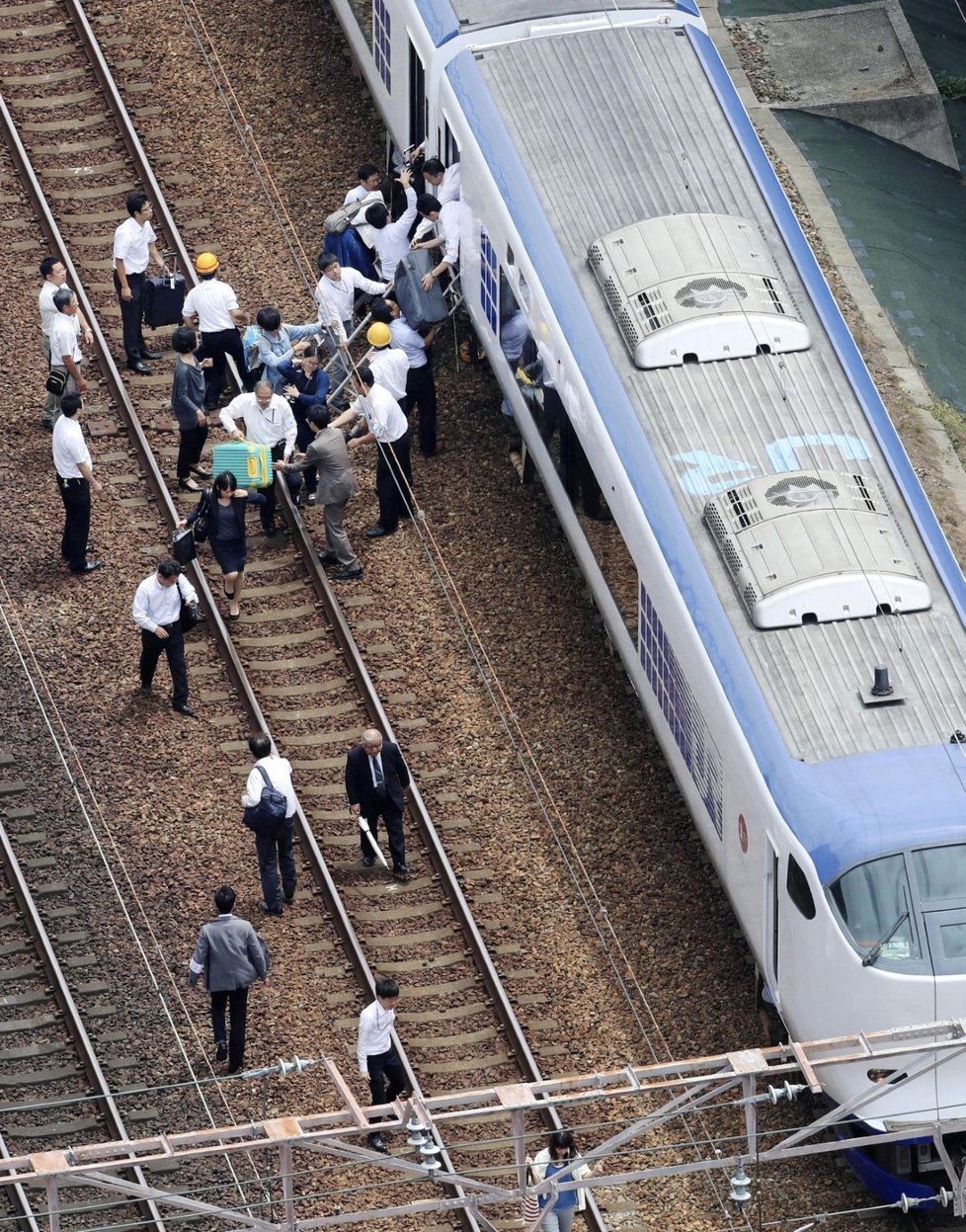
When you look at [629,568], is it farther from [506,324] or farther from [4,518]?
[4,518]

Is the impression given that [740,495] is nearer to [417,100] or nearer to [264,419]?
[264,419]

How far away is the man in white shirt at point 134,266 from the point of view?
26.2m

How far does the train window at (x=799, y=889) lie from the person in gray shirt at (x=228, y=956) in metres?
3.63

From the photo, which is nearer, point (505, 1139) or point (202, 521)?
point (505, 1139)

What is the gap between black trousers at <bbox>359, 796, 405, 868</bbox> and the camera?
2234 centimetres

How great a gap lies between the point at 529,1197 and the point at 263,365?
30.0 feet

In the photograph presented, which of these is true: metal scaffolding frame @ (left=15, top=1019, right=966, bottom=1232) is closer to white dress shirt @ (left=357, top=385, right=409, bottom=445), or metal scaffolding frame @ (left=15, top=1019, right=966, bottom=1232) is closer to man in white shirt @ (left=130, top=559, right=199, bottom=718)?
man in white shirt @ (left=130, top=559, right=199, bottom=718)

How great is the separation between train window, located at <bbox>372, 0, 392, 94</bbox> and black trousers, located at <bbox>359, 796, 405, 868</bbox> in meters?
8.51

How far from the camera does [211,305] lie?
84.1ft

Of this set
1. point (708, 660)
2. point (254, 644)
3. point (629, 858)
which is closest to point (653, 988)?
point (629, 858)

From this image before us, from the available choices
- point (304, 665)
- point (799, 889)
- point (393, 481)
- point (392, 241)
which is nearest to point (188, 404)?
point (393, 481)

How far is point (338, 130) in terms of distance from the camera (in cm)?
2952

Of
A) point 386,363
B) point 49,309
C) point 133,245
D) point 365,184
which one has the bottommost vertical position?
point 386,363

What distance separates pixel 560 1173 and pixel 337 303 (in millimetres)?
9921
